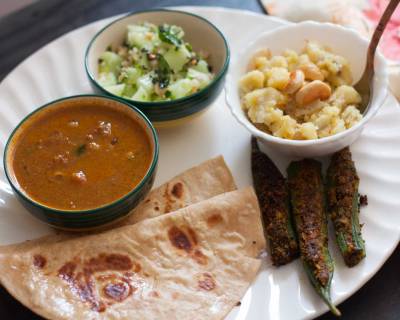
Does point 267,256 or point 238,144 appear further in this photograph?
point 238,144

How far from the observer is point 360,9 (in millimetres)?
4898

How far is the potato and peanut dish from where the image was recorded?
339 cm

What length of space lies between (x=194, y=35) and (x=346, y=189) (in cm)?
174

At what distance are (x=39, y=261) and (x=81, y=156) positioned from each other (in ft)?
2.13

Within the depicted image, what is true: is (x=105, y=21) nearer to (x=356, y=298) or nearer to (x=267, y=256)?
(x=267, y=256)

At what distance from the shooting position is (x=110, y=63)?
396 centimetres

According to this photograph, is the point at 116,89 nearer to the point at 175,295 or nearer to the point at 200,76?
the point at 200,76

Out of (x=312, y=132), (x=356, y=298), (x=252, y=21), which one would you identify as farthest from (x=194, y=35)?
(x=356, y=298)

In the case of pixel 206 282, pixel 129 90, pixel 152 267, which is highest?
pixel 129 90

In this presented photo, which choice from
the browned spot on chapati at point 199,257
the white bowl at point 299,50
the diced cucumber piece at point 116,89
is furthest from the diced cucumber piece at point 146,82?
the browned spot on chapati at point 199,257

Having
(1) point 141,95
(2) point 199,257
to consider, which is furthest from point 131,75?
(2) point 199,257

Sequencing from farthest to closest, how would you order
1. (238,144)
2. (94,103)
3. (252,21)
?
(252,21), (238,144), (94,103)

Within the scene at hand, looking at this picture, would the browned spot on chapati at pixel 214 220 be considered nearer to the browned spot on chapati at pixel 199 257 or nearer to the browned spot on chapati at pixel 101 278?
the browned spot on chapati at pixel 199 257

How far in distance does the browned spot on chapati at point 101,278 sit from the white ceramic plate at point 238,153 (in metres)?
0.46
